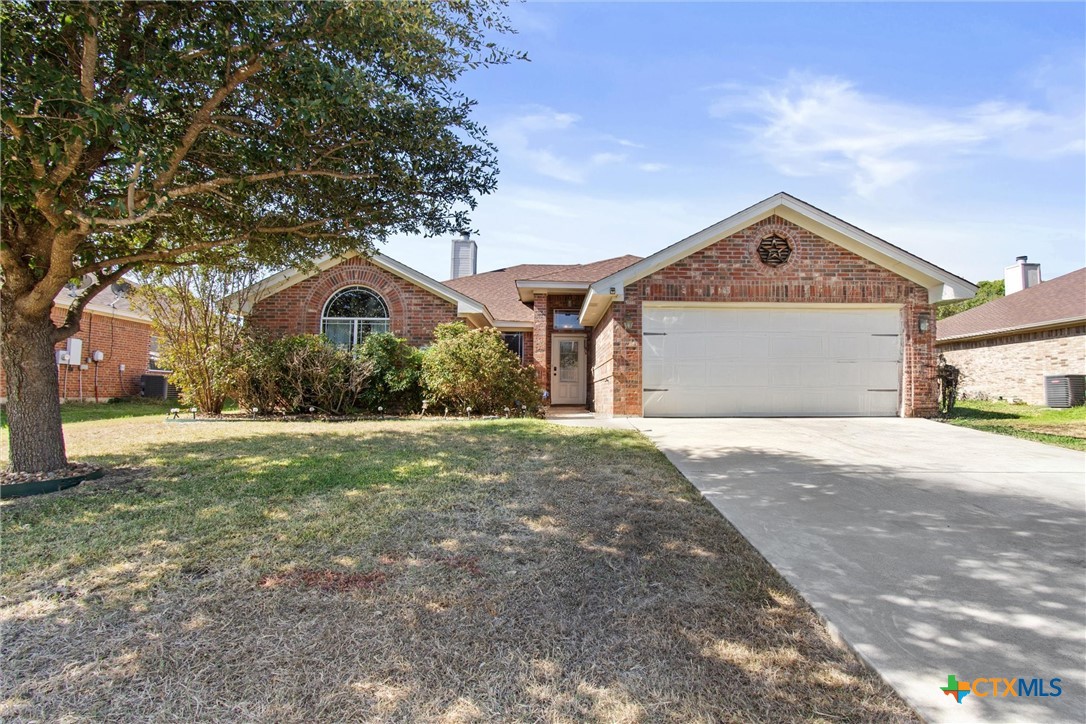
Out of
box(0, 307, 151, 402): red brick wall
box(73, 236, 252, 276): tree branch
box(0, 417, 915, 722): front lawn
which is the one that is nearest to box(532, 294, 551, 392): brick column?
box(73, 236, 252, 276): tree branch

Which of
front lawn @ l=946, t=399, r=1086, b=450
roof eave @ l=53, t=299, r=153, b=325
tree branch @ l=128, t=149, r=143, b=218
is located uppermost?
roof eave @ l=53, t=299, r=153, b=325

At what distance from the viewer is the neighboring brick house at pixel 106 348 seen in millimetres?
14727

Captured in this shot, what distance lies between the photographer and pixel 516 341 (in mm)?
15812

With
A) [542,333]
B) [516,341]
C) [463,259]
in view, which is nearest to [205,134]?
[542,333]

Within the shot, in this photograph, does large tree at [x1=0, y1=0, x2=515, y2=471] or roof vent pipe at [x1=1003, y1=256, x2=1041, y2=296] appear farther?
roof vent pipe at [x1=1003, y1=256, x2=1041, y2=296]

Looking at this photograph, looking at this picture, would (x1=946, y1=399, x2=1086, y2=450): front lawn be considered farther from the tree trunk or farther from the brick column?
the tree trunk

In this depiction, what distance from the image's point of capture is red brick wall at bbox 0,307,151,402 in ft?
49.0

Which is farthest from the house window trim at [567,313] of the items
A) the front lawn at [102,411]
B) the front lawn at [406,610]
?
the front lawn at [406,610]

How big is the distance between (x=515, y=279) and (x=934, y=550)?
14.8m

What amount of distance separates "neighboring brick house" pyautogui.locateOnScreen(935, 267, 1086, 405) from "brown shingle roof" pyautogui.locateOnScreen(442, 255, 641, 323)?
1179cm

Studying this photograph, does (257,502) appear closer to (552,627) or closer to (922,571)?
(552,627)

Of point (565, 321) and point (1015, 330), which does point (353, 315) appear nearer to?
point (565, 321)

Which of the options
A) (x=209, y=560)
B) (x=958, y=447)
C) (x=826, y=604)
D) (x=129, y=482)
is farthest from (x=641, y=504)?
(x=958, y=447)

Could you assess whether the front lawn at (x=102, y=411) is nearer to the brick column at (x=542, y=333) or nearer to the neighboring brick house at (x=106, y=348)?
the neighboring brick house at (x=106, y=348)
